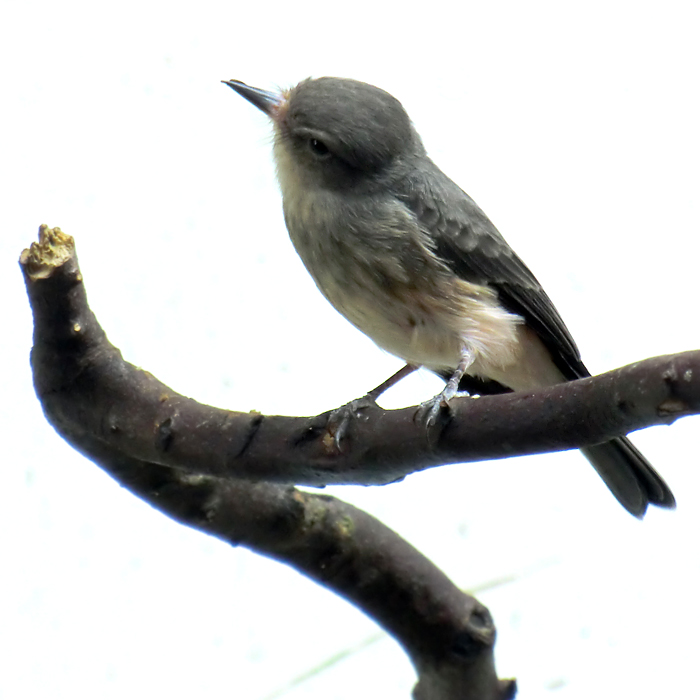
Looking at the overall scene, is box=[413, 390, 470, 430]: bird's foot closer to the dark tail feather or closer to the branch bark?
the branch bark

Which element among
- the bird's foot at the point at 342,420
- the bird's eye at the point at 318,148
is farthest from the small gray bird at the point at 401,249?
the bird's foot at the point at 342,420

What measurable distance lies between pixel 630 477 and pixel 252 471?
0.87 meters

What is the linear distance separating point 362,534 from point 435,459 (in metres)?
0.69

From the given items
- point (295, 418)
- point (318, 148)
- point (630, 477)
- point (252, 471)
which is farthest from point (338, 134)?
point (630, 477)

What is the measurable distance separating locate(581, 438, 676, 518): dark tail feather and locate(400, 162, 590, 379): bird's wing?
0.22 m

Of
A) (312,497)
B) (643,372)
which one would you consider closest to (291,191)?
(312,497)

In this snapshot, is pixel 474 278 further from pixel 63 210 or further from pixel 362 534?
pixel 63 210

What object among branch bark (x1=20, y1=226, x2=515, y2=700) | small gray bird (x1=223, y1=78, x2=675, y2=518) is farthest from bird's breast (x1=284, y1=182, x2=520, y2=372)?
branch bark (x1=20, y1=226, x2=515, y2=700)

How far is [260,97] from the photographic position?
1.90 meters

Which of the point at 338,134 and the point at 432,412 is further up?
the point at 338,134

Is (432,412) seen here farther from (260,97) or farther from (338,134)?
(260,97)

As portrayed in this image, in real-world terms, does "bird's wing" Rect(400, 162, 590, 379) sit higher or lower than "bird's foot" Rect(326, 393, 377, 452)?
higher

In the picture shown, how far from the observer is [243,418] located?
155 cm

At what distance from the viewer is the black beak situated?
74.9 inches
